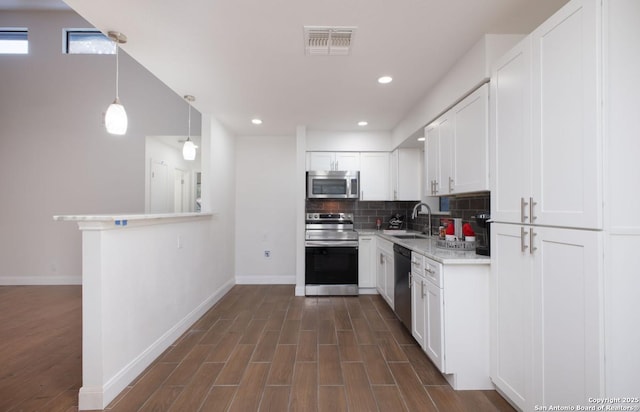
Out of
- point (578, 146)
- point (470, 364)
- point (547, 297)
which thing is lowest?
point (470, 364)

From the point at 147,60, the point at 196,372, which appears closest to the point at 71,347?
the point at 196,372

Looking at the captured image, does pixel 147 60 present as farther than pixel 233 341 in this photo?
No

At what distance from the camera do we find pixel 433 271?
216cm

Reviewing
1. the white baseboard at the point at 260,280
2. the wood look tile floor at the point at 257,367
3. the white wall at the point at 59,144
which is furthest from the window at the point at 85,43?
the white baseboard at the point at 260,280

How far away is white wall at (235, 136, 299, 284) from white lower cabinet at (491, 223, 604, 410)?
343cm

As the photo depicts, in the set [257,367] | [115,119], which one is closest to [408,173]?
[257,367]

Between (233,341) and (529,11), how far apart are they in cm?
339

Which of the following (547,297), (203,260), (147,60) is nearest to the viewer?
(547,297)

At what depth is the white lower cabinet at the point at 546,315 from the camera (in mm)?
1242

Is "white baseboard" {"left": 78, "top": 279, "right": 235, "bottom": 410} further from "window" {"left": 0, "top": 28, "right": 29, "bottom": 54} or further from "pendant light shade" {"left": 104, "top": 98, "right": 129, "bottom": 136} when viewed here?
"window" {"left": 0, "top": 28, "right": 29, "bottom": 54}

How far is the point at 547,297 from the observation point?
4.81ft

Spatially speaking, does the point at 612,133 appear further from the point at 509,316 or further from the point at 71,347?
the point at 71,347

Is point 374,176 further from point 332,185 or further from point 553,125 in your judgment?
point 553,125

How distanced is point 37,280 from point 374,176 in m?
5.77
